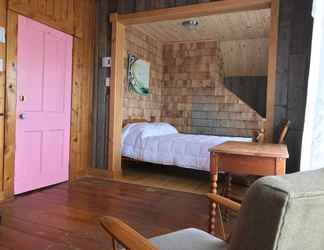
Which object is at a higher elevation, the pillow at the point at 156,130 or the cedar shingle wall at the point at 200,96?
the cedar shingle wall at the point at 200,96

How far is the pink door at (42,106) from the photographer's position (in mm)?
2820

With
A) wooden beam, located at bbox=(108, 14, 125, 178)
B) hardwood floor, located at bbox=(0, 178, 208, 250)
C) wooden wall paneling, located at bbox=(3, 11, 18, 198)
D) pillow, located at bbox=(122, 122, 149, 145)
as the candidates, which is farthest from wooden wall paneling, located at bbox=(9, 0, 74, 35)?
hardwood floor, located at bbox=(0, 178, 208, 250)

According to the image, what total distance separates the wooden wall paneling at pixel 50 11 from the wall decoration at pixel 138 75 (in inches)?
60.5

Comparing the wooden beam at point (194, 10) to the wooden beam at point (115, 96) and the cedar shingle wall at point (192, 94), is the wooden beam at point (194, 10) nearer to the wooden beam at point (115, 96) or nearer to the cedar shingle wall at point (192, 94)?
the wooden beam at point (115, 96)

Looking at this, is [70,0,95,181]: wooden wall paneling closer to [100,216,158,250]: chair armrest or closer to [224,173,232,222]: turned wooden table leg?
[224,173,232,222]: turned wooden table leg

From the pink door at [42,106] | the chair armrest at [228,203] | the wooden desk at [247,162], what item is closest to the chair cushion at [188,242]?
the chair armrest at [228,203]

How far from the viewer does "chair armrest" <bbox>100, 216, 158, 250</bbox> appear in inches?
32.2

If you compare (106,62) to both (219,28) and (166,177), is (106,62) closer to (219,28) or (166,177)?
(166,177)

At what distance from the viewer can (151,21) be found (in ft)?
11.9

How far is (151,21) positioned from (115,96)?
45.0 inches

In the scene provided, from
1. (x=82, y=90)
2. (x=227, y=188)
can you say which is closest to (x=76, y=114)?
(x=82, y=90)

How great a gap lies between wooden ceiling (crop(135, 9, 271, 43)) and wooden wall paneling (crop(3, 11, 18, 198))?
8.68ft

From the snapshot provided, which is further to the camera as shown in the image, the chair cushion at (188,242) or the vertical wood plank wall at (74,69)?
the vertical wood plank wall at (74,69)

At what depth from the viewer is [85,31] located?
371cm
